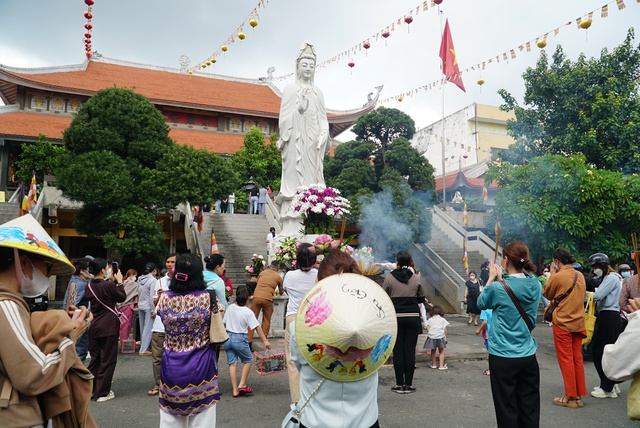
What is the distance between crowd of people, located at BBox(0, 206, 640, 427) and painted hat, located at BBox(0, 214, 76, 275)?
0.6 inches

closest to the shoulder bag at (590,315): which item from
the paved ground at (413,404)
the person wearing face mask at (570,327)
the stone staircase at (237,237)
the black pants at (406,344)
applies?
the paved ground at (413,404)

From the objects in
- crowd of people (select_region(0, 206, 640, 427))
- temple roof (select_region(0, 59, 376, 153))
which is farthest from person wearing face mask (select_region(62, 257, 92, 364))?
temple roof (select_region(0, 59, 376, 153))

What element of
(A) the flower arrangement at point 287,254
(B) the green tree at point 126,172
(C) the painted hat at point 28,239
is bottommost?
(A) the flower arrangement at point 287,254

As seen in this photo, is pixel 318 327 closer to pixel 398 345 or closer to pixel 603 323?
pixel 398 345

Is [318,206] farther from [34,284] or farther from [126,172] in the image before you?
[126,172]

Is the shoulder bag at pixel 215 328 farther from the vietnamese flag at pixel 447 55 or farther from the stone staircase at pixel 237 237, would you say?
the vietnamese flag at pixel 447 55

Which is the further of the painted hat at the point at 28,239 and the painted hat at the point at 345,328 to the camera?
the painted hat at the point at 345,328

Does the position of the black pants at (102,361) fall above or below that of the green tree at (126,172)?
below

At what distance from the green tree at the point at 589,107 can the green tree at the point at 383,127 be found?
137 inches

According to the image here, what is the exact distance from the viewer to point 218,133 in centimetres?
2408

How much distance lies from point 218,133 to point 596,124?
1715 centimetres

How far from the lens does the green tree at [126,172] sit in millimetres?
12281

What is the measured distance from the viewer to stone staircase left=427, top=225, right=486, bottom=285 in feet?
56.2

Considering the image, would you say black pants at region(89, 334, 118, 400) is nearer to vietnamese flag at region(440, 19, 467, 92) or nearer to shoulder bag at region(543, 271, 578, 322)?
shoulder bag at region(543, 271, 578, 322)
